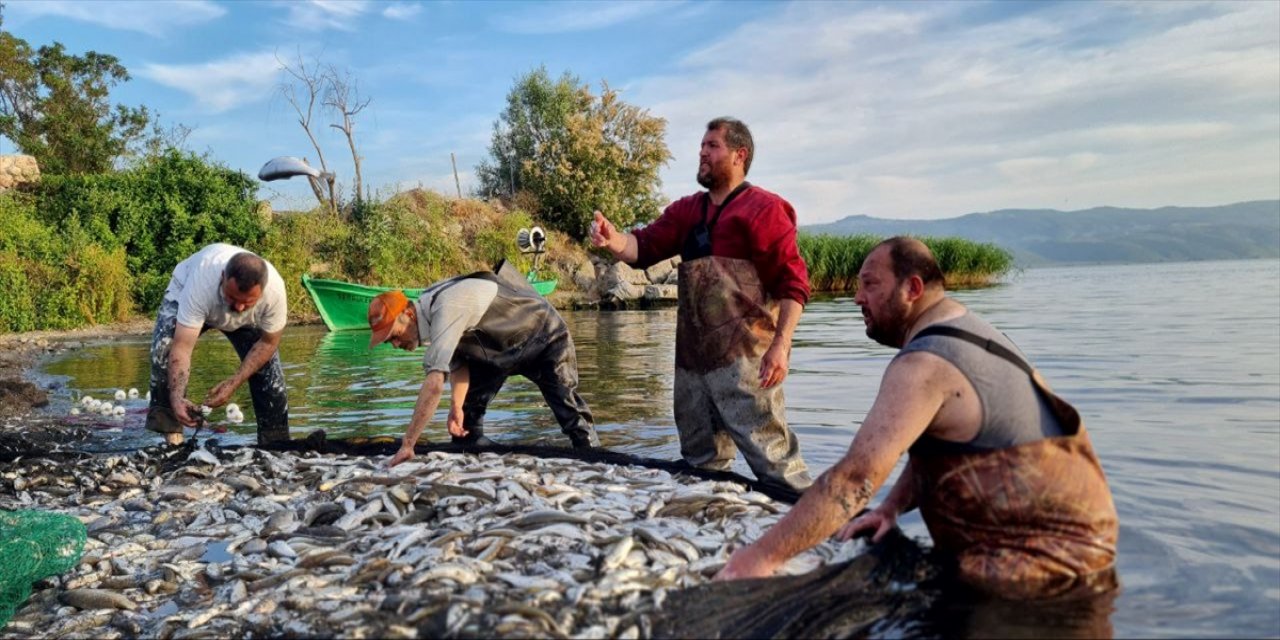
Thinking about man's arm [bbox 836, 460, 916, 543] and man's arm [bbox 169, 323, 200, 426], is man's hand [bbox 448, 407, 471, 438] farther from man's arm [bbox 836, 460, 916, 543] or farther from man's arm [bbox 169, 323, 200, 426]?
man's arm [bbox 836, 460, 916, 543]

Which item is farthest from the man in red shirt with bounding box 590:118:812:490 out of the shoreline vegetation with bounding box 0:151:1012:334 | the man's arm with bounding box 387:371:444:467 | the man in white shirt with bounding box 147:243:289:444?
the shoreline vegetation with bounding box 0:151:1012:334


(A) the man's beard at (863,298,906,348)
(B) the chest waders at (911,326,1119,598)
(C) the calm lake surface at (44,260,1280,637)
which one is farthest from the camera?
(C) the calm lake surface at (44,260,1280,637)

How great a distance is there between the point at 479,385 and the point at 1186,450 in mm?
6061

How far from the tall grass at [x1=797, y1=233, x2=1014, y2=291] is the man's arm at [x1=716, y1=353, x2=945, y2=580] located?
33.8 metres

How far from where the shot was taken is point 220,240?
1196 inches

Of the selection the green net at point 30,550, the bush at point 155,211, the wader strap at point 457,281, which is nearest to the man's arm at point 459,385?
the wader strap at point 457,281

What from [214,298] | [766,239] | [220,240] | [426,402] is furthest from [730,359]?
[220,240]

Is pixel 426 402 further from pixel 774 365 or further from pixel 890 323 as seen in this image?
pixel 890 323

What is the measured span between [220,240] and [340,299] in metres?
6.76

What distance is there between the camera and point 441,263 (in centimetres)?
3812

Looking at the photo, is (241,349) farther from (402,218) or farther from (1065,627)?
(402,218)

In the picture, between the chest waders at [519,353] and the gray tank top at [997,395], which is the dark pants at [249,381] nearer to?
the chest waders at [519,353]

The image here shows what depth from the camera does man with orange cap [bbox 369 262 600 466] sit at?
21.5 ft

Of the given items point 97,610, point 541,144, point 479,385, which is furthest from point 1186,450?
point 541,144
